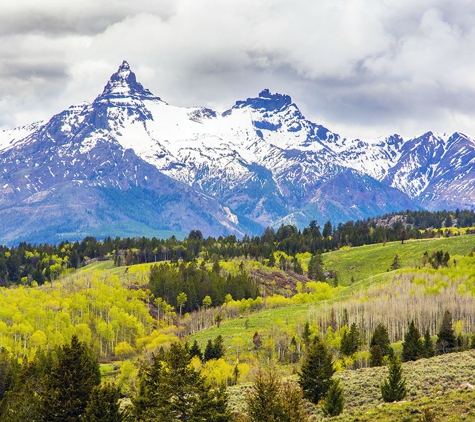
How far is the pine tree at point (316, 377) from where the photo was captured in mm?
70875

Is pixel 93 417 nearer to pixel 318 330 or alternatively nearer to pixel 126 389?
pixel 126 389

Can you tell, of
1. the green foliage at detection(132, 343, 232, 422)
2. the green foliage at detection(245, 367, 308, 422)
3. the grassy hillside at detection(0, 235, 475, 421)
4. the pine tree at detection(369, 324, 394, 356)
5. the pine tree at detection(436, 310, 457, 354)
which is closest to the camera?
the green foliage at detection(245, 367, 308, 422)

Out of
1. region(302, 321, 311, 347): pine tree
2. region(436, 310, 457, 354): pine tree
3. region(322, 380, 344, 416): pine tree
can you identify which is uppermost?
region(302, 321, 311, 347): pine tree

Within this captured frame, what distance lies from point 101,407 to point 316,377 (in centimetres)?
2777

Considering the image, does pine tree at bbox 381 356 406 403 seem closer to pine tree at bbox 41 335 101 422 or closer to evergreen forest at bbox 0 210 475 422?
evergreen forest at bbox 0 210 475 422

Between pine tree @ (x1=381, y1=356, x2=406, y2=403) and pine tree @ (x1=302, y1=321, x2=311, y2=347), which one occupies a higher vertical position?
pine tree @ (x1=302, y1=321, x2=311, y2=347)

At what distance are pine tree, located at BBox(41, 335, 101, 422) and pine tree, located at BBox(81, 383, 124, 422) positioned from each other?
4259 mm

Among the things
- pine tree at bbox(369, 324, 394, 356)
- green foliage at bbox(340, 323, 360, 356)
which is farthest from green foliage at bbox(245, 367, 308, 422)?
green foliage at bbox(340, 323, 360, 356)

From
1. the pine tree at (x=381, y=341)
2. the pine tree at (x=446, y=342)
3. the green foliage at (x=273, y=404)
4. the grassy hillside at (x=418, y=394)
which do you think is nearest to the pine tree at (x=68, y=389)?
the grassy hillside at (x=418, y=394)

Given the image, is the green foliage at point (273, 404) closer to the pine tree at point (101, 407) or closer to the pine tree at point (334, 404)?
the pine tree at point (334, 404)

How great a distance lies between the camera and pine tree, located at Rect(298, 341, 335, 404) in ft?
233

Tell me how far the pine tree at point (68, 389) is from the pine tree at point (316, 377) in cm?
2463

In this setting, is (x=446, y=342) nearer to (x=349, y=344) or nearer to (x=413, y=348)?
(x=413, y=348)

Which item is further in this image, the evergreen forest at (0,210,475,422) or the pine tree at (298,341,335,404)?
the pine tree at (298,341,335,404)
